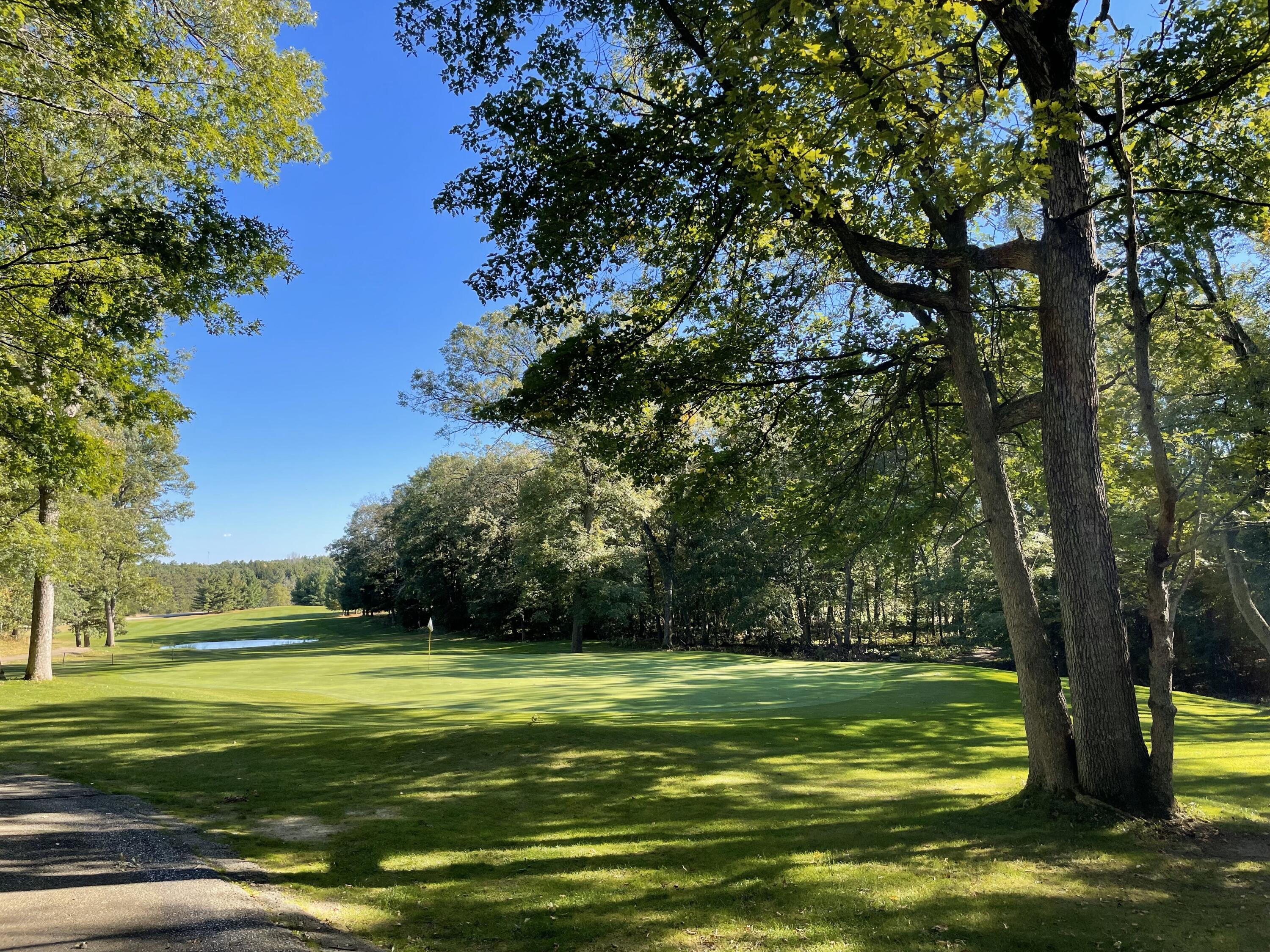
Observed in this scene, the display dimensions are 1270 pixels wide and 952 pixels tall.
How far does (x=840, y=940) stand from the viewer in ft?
14.4

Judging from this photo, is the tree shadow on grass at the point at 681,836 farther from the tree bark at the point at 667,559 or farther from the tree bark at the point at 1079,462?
the tree bark at the point at 667,559

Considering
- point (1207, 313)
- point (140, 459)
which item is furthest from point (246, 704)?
point (140, 459)

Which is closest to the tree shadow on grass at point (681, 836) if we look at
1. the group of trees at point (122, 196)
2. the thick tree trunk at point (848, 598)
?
the group of trees at point (122, 196)

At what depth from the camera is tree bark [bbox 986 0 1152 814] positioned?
6426 mm

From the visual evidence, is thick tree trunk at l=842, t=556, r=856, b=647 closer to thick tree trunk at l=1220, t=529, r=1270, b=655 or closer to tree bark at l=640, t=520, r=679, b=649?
tree bark at l=640, t=520, r=679, b=649

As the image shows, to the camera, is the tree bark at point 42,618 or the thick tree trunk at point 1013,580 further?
the tree bark at point 42,618

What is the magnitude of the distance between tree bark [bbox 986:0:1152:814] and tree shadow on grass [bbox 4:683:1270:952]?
69cm

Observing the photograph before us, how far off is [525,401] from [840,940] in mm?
6209

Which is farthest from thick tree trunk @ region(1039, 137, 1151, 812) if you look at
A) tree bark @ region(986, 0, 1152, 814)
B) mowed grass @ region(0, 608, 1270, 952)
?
mowed grass @ region(0, 608, 1270, 952)

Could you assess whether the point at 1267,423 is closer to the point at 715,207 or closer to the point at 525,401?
the point at 715,207

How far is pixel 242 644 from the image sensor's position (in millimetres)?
49031

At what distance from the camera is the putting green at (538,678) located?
52.4 feet

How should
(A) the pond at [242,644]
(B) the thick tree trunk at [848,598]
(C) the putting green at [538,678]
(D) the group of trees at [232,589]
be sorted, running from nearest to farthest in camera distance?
(C) the putting green at [538,678]
(B) the thick tree trunk at [848,598]
(A) the pond at [242,644]
(D) the group of trees at [232,589]

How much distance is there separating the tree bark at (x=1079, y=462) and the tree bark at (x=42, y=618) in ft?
72.7
